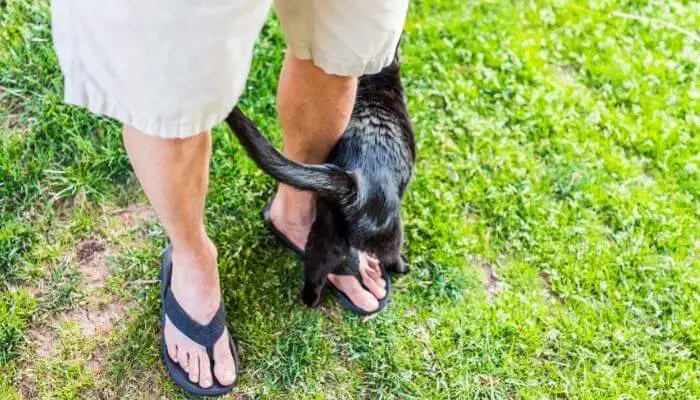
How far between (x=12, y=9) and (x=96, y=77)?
1888 mm

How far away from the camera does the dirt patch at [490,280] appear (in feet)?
8.12

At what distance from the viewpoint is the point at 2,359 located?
2021 mm

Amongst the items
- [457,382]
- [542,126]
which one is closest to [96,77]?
[457,382]

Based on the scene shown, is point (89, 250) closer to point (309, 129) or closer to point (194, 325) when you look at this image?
point (194, 325)

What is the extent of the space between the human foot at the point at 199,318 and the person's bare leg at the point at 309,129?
376mm

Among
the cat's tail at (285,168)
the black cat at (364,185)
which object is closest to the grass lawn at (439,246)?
the black cat at (364,185)

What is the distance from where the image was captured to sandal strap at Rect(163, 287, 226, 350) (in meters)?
2.03

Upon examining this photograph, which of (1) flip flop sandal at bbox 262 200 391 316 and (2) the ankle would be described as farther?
(1) flip flop sandal at bbox 262 200 391 316

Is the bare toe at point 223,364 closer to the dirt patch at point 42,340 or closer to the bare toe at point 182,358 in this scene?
the bare toe at point 182,358

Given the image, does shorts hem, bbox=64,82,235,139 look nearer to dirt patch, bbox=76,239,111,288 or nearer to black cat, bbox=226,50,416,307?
black cat, bbox=226,50,416,307

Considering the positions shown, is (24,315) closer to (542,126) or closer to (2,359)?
(2,359)

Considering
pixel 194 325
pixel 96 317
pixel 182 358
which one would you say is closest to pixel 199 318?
pixel 194 325

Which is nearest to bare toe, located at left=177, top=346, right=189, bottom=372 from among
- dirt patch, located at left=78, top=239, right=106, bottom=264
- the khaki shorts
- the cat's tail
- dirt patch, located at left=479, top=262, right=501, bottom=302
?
dirt patch, located at left=78, top=239, right=106, bottom=264

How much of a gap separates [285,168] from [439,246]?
3.29ft
